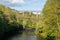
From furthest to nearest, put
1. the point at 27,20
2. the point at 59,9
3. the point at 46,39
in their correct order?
1. the point at 27,20
2. the point at 46,39
3. the point at 59,9

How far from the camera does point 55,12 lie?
51969 millimetres

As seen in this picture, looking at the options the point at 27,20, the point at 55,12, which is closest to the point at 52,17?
the point at 55,12

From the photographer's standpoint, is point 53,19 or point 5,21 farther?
point 5,21

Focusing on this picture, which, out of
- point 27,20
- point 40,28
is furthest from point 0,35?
point 27,20

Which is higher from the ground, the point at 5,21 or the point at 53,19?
the point at 53,19

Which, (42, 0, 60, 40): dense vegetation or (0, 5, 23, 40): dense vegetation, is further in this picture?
(0, 5, 23, 40): dense vegetation

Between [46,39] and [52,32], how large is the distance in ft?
16.0

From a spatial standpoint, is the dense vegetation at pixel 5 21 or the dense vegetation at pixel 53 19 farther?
the dense vegetation at pixel 5 21

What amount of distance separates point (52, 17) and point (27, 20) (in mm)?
111137

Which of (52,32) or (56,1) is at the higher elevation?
(56,1)

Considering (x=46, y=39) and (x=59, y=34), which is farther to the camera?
(x=46, y=39)

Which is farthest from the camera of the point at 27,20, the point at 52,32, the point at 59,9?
the point at 27,20

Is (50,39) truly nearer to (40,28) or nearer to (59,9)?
(59,9)

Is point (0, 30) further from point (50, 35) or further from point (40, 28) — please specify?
point (50, 35)
